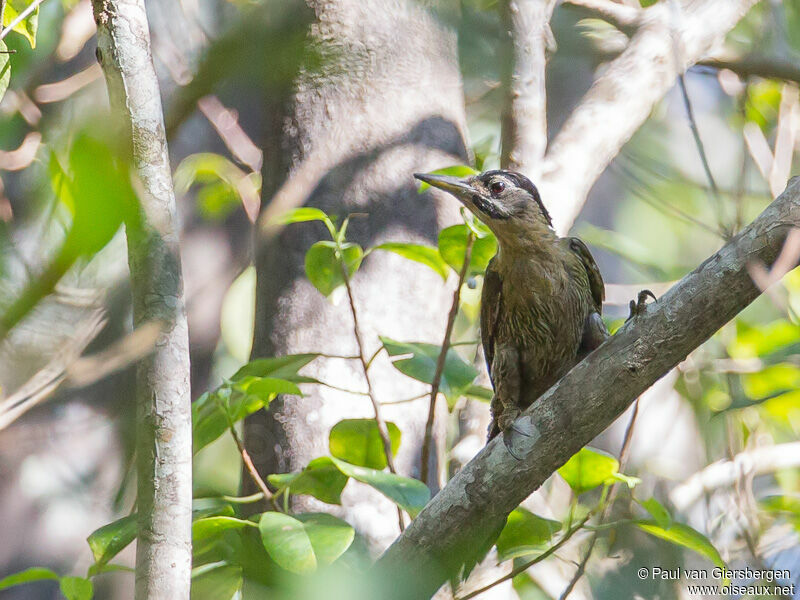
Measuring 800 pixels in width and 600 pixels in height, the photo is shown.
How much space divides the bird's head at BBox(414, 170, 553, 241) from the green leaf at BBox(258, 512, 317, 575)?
44.3 inches

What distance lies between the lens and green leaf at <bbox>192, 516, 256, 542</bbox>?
1946mm

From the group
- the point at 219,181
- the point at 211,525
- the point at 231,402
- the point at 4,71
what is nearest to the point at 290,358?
the point at 231,402

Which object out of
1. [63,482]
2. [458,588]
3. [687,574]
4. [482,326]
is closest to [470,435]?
[482,326]

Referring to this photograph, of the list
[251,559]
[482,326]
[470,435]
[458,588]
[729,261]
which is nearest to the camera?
[729,261]

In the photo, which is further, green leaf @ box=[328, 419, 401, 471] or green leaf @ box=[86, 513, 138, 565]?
green leaf @ box=[328, 419, 401, 471]

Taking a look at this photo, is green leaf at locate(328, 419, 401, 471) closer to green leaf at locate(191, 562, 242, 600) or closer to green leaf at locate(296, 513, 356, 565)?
green leaf at locate(296, 513, 356, 565)

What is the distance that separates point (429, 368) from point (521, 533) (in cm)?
45

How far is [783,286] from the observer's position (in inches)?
154

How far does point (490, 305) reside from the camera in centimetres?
272

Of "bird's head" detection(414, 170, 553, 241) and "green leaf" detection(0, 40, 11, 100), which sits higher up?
"bird's head" detection(414, 170, 553, 241)

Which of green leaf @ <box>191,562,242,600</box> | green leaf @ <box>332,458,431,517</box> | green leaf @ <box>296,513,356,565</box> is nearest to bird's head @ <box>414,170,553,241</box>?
green leaf @ <box>332,458,431,517</box>

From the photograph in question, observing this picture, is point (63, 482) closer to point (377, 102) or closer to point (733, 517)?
point (377, 102)

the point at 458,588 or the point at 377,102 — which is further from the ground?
the point at 377,102

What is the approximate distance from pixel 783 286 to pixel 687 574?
1.38 metres
